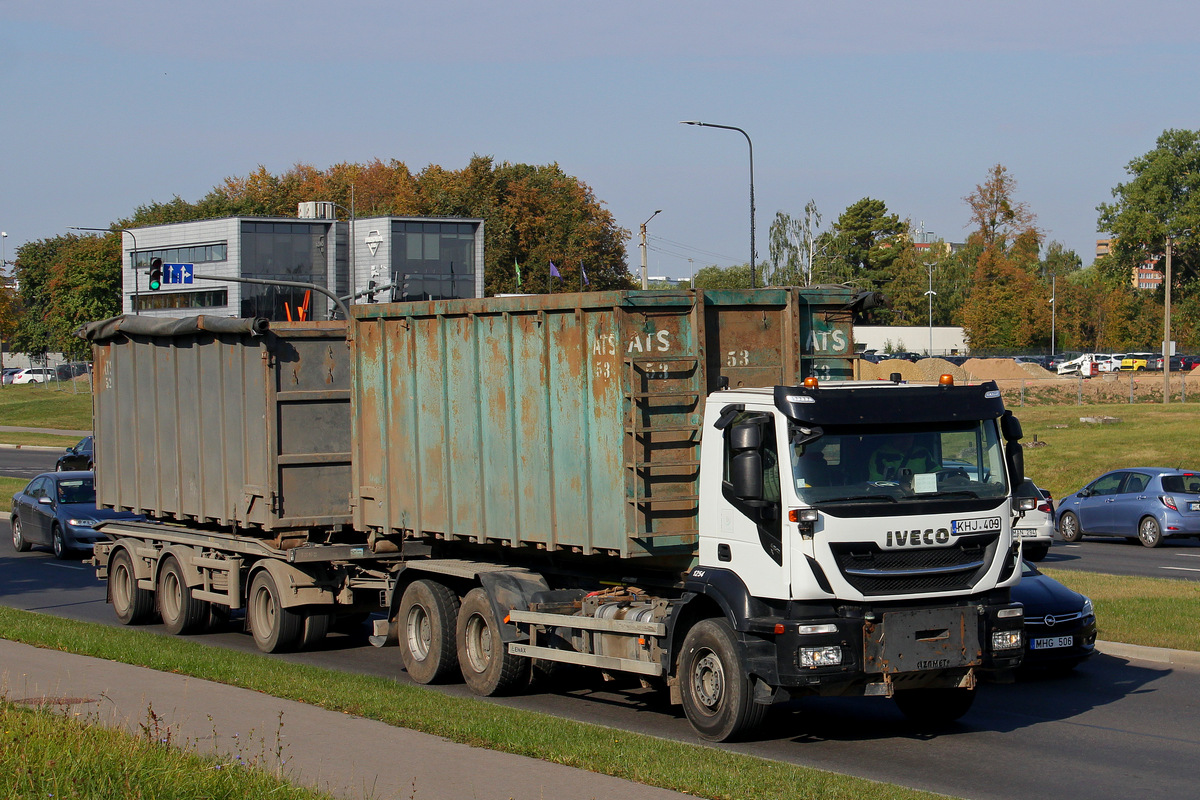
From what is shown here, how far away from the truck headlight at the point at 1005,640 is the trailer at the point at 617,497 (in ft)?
0.19

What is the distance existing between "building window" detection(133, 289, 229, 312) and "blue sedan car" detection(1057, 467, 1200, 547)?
75808 millimetres

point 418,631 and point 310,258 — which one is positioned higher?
point 310,258

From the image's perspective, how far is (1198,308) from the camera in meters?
92.2

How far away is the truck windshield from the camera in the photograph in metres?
8.86

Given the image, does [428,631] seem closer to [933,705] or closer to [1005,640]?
[933,705]

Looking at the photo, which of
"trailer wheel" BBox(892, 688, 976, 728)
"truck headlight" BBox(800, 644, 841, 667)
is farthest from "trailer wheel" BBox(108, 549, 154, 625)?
"truck headlight" BBox(800, 644, 841, 667)

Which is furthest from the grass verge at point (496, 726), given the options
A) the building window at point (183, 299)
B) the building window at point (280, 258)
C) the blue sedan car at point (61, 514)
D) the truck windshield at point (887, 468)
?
the building window at point (183, 299)

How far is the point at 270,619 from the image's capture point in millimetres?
14250

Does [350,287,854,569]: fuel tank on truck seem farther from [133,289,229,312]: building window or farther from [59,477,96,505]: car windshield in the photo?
[133,289,229,312]: building window

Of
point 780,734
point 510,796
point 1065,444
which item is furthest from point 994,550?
point 1065,444

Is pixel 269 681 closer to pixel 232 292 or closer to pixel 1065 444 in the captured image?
pixel 1065 444

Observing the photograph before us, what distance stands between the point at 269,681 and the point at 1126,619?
9.15m

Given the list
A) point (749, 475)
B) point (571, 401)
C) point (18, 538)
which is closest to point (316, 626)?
point (571, 401)

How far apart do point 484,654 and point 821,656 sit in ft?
13.1
